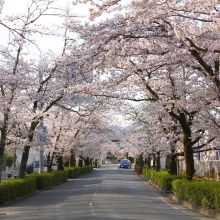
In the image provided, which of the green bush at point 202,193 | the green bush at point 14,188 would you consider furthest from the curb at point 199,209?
the green bush at point 14,188

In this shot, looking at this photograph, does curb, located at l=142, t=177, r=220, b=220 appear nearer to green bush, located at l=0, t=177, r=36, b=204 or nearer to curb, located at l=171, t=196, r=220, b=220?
curb, located at l=171, t=196, r=220, b=220

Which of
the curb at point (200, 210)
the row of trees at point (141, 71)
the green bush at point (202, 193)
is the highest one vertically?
the row of trees at point (141, 71)

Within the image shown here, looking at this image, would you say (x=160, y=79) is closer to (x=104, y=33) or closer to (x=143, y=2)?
(x=104, y=33)

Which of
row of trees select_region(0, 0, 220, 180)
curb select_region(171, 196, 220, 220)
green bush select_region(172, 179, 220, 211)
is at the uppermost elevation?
row of trees select_region(0, 0, 220, 180)

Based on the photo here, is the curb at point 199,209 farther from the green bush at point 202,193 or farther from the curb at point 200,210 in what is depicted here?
the green bush at point 202,193

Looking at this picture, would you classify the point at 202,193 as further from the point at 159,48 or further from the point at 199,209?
the point at 159,48

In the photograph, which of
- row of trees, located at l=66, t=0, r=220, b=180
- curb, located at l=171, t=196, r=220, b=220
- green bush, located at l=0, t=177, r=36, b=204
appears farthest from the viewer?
green bush, located at l=0, t=177, r=36, b=204

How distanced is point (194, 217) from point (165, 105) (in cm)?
713

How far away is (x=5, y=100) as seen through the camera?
20.2 m

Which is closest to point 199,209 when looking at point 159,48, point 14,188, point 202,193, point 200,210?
point 200,210

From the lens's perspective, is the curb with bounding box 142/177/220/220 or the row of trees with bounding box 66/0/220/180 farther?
the curb with bounding box 142/177/220/220

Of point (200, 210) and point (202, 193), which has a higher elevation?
point (202, 193)

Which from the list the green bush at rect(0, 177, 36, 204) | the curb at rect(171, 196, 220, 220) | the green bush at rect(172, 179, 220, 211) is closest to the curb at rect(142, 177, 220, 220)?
the curb at rect(171, 196, 220, 220)

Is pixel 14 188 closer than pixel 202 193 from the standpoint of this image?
No
